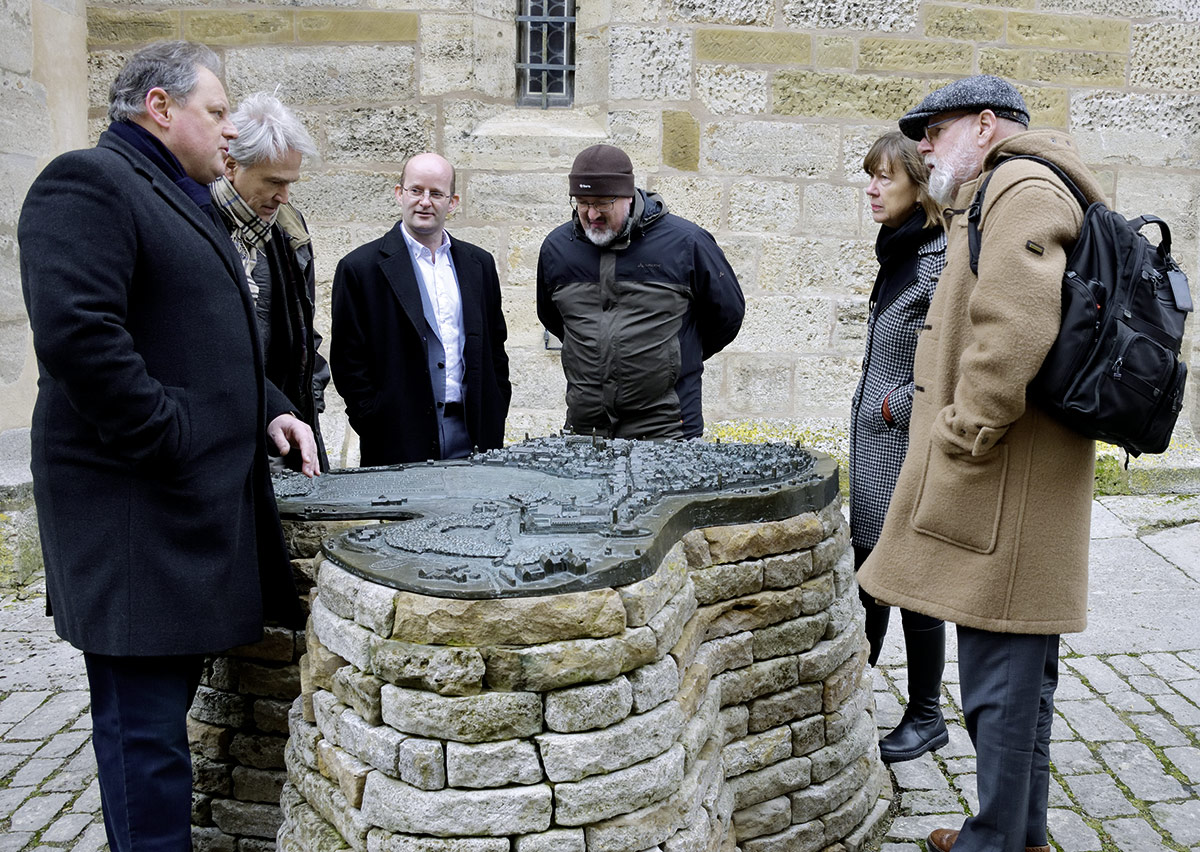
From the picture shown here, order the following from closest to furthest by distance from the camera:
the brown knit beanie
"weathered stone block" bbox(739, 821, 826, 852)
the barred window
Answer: "weathered stone block" bbox(739, 821, 826, 852) < the brown knit beanie < the barred window

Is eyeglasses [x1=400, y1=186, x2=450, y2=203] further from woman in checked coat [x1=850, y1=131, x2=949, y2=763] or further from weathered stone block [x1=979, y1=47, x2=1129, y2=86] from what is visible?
weathered stone block [x1=979, y1=47, x2=1129, y2=86]

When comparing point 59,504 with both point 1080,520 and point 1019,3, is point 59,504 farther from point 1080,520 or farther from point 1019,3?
point 1019,3

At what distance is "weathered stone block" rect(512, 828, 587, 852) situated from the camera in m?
2.28

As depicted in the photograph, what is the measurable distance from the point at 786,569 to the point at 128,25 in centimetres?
510

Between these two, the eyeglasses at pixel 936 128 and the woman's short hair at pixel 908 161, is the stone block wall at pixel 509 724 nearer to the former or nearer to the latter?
the eyeglasses at pixel 936 128

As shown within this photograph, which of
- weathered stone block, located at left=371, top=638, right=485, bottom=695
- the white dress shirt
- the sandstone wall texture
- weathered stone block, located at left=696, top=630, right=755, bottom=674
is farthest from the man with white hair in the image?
the sandstone wall texture

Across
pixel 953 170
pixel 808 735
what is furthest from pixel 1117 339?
pixel 808 735

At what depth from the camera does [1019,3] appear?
6562 mm

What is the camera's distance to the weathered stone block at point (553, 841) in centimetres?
228

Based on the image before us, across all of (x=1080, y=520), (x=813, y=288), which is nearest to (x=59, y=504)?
(x=1080, y=520)

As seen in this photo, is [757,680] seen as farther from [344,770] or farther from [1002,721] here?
[344,770]

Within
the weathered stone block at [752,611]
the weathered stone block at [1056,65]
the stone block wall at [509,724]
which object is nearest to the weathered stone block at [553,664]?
the stone block wall at [509,724]

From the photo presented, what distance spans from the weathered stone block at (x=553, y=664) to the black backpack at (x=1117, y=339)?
1.10 metres

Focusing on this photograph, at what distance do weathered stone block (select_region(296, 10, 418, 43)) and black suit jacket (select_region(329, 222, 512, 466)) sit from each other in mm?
2285
